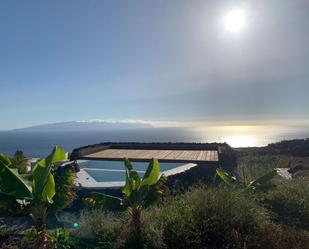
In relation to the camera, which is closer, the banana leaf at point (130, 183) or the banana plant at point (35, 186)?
the banana plant at point (35, 186)

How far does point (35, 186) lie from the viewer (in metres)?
5.14

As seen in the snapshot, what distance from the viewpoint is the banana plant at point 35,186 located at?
5059 millimetres

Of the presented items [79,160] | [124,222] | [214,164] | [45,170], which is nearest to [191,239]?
[124,222]

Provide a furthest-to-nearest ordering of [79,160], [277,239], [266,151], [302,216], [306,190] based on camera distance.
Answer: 1. [266,151]
2. [79,160]
3. [306,190]
4. [302,216]
5. [277,239]

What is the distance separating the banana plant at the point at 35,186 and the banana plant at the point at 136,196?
118 centimetres

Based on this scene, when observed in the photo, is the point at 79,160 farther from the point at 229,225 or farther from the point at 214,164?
the point at 229,225

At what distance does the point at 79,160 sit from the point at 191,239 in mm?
11946

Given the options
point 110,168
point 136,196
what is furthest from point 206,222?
point 110,168

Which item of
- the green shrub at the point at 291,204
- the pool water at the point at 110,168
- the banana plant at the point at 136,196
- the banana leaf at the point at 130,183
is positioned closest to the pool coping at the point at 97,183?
the pool water at the point at 110,168

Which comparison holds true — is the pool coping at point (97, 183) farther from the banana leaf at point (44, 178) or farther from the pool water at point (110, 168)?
the banana leaf at point (44, 178)

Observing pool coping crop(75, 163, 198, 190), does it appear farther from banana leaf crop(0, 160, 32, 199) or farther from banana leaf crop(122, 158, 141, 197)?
banana leaf crop(0, 160, 32, 199)

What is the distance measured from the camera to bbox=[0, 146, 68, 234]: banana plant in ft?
16.6

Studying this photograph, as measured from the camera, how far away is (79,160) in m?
16.0

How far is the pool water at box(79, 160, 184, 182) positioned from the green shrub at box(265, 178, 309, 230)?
7.44 meters
